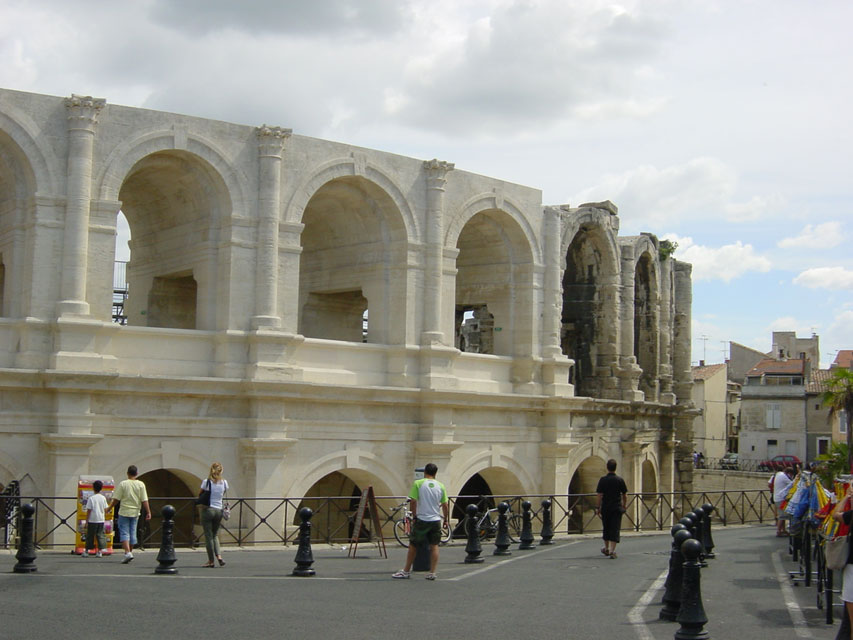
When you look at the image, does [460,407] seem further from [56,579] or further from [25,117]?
[56,579]

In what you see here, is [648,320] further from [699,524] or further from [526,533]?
[699,524]

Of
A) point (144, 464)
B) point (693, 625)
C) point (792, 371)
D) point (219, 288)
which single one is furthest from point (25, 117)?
point (792, 371)

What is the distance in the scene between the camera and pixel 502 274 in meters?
27.8

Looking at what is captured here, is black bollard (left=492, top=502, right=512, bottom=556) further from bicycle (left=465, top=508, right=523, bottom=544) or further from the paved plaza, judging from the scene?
bicycle (left=465, top=508, right=523, bottom=544)

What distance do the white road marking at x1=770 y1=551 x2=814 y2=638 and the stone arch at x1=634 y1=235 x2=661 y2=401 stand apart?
17.3 metres

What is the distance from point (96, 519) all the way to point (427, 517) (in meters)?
5.72

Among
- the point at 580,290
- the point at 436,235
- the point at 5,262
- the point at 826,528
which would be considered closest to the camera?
the point at 826,528

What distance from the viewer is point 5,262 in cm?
2136

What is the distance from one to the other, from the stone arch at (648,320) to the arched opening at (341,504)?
11123 millimetres

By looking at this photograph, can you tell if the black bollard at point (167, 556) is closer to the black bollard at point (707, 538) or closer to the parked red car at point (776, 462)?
the black bollard at point (707, 538)

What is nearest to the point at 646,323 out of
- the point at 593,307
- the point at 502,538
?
the point at 593,307

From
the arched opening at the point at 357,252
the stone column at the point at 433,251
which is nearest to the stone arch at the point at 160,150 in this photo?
the arched opening at the point at 357,252

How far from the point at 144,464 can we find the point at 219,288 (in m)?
3.75

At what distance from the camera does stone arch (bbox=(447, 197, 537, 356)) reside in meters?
27.3
